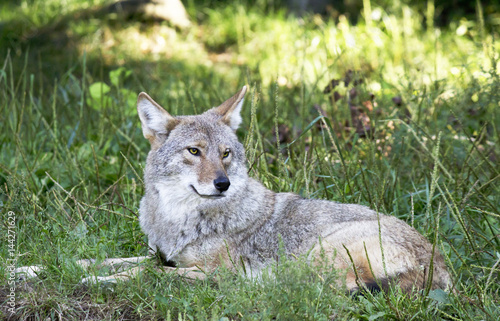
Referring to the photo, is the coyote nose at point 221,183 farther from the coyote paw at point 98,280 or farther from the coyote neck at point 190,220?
the coyote paw at point 98,280

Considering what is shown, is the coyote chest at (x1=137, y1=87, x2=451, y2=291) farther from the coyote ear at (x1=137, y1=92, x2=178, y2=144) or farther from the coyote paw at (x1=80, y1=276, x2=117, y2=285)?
the coyote paw at (x1=80, y1=276, x2=117, y2=285)

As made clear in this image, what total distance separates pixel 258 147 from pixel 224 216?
198 cm

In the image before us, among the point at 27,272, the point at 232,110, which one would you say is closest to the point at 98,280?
the point at 27,272

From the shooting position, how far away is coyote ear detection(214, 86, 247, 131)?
4.66 meters

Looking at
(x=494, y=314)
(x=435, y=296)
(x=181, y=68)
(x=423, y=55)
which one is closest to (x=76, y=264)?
(x=435, y=296)

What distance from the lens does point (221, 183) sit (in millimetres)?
4074

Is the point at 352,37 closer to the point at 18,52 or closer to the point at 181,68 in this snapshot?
the point at 181,68

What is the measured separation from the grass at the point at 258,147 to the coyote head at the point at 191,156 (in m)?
0.57

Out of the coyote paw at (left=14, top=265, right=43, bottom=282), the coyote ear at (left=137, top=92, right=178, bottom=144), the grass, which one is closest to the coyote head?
the coyote ear at (left=137, top=92, right=178, bottom=144)

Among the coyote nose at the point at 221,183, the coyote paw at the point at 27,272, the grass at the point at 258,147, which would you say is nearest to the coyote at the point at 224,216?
the coyote nose at the point at 221,183

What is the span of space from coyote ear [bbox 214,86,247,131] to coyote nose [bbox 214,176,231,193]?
2.46ft

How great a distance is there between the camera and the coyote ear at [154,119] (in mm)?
4406

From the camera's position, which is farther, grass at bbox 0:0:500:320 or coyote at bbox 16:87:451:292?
A: coyote at bbox 16:87:451:292

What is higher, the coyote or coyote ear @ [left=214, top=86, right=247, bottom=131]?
coyote ear @ [left=214, top=86, right=247, bottom=131]
